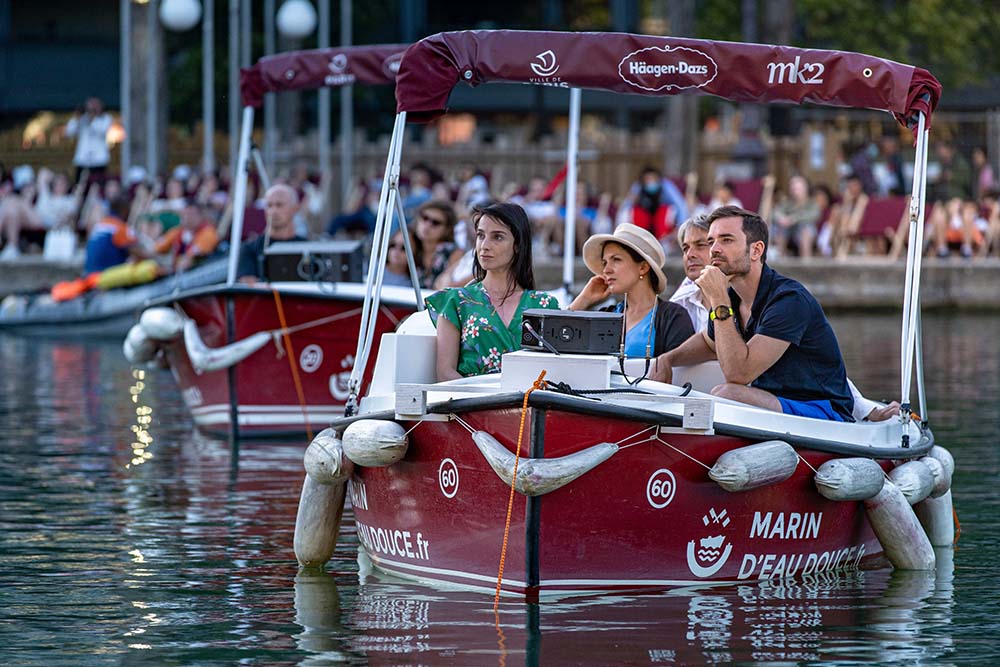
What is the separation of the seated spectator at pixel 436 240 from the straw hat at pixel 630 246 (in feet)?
16.2

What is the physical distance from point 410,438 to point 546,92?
36687 mm

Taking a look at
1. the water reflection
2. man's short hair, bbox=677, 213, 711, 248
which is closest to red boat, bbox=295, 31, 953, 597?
the water reflection

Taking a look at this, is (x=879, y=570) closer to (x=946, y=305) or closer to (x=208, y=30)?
(x=946, y=305)

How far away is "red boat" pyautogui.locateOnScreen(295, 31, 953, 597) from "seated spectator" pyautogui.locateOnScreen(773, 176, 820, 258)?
66.6 ft

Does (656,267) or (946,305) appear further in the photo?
(946,305)

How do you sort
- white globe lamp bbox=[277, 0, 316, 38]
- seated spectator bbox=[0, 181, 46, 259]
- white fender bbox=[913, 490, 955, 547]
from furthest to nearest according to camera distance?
seated spectator bbox=[0, 181, 46, 259] → white globe lamp bbox=[277, 0, 316, 38] → white fender bbox=[913, 490, 955, 547]

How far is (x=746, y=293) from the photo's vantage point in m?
9.31

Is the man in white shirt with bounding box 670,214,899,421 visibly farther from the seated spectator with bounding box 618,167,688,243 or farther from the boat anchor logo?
the seated spectator with bounding box 618,167,688,243

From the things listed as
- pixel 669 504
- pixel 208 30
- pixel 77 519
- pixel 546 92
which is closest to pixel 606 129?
pixel 546 92

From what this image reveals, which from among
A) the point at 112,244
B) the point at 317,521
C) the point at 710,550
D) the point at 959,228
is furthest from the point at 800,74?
the point at 959,228

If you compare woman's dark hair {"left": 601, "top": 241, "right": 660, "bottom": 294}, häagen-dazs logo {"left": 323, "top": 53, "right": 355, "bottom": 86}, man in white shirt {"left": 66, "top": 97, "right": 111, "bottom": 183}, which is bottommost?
woman's dark hair {"left": 601, "top": 241, "right": 660, "bottom": 294}

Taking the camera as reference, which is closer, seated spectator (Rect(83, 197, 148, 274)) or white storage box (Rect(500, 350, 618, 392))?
white storage box (Rect(500, 350, 618, 392))

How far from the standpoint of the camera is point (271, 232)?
16062mm

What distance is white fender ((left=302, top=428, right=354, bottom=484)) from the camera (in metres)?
9.46
